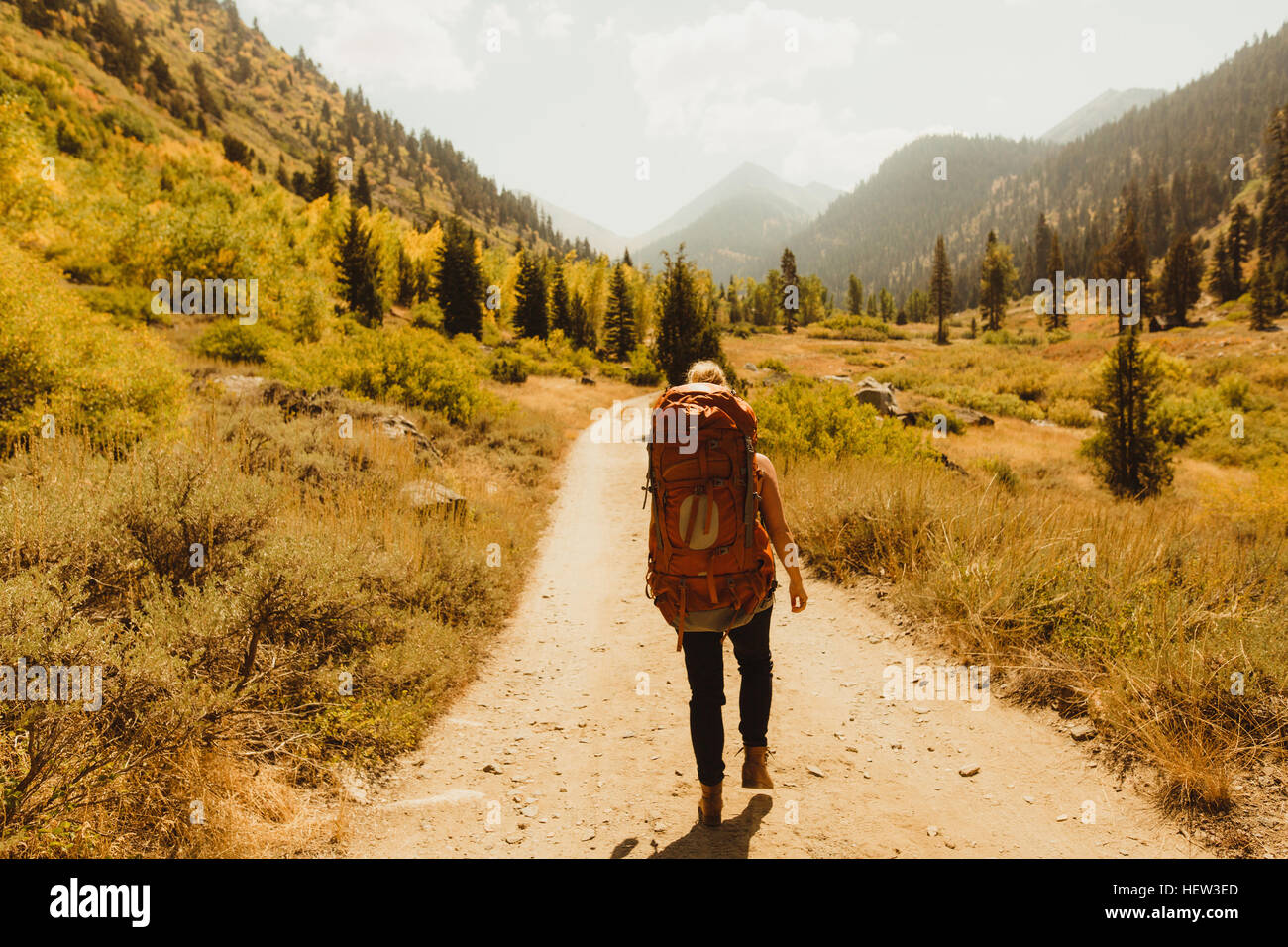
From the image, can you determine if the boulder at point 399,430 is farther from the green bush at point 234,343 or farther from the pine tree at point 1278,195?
the pine tree at point 1278,195

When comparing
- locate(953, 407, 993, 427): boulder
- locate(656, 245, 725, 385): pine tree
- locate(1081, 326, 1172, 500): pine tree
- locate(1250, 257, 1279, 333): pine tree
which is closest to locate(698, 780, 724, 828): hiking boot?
Result: locate(656, 245, 725, 385): pine tree

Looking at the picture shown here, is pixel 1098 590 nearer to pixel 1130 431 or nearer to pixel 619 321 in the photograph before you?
pixel 1130 431

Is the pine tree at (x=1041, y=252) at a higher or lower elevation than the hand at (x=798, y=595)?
higher

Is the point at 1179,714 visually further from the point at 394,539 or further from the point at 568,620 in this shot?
the point at 394,539

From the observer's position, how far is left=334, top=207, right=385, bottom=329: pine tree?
41156 mm

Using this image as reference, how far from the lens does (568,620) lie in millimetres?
6957

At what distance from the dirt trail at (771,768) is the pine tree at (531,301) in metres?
47.9

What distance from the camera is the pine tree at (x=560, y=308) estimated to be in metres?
54.4

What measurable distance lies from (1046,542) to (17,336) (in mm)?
12099

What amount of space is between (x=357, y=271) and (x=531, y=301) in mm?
14124

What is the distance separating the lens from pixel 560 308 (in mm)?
54656

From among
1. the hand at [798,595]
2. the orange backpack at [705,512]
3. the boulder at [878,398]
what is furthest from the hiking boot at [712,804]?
the boulder at [878,398]

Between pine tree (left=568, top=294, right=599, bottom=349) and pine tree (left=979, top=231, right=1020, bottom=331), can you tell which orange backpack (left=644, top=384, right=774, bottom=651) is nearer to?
pine tree (left=568, top=294, right=599, bottom=349)
